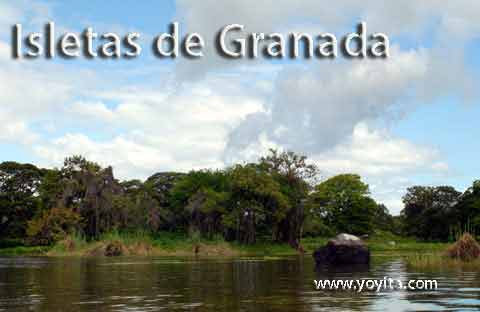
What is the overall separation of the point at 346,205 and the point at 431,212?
17.9 m

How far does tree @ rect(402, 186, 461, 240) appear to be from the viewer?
118 meters

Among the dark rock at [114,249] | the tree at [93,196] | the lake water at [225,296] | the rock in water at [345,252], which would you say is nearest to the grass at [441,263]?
the rock in water at [345,252]

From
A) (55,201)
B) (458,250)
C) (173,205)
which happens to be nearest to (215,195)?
(173,205)

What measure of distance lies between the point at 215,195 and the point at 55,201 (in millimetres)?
24057

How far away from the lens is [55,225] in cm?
9131

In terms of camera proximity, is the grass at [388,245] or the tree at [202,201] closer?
the grass at [388,245]

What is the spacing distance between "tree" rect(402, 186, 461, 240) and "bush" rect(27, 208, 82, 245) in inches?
2402

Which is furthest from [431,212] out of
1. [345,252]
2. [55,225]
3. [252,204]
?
[345,252]

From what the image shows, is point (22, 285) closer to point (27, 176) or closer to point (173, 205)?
point (173, 205)

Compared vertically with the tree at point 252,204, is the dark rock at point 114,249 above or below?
below

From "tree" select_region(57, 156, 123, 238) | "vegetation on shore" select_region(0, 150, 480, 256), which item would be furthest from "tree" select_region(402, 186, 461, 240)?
"tree" select_region(57, 156, 123, 238)

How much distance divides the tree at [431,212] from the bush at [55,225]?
200ft

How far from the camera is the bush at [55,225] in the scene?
297ft

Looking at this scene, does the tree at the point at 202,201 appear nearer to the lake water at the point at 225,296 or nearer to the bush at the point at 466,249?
the bush at the point at 466,249
